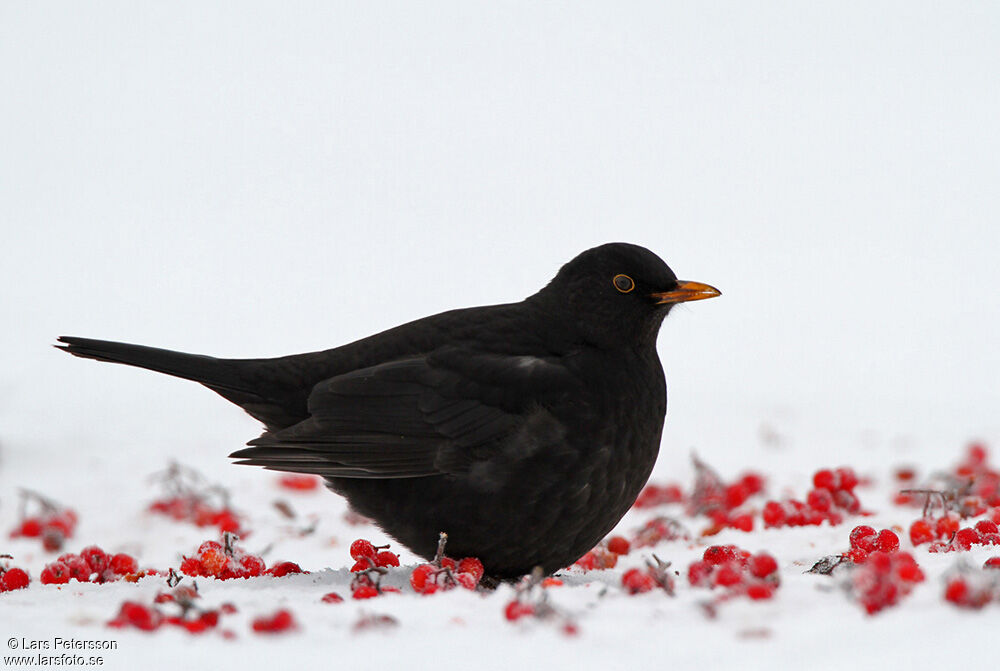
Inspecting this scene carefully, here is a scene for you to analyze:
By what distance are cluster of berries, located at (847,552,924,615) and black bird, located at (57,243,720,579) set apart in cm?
130

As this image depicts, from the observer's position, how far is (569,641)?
2.66 metres

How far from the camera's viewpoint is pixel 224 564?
13.8 ft

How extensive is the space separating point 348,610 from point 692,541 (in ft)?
8.81

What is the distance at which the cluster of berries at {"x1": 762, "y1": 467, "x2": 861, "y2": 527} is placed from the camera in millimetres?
Result: 5371

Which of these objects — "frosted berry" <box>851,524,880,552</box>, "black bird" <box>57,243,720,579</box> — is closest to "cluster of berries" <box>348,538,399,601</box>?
"black bird" <box>57,243,720,579</box>

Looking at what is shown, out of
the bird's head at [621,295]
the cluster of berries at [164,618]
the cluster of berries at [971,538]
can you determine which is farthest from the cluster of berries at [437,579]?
the cluster of berries at [971,538]

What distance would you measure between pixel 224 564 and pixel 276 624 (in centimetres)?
152

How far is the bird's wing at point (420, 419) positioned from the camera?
4.00 m

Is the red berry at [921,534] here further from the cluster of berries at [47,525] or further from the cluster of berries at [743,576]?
the cluster of berries at [47,525]

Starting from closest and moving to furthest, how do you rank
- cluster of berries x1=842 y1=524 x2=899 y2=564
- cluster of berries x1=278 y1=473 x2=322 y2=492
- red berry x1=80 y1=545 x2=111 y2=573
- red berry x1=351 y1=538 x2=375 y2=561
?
cluster of berries x1=842 y1=524 x2=899 y2=564 < red berry x1=351 y1=538 x2=375 y2=561 < red berry x1=80 y1=545 x2=111 y2=573 < cluster of berries x1=278 y1=473 x2=322 y2=492

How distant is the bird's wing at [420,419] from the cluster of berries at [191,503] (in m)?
2.01

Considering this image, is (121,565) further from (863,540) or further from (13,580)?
(863,540)

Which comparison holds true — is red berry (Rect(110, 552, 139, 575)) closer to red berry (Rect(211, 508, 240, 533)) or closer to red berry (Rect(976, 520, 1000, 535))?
red berry (Rect(211, 508, 240, 533))

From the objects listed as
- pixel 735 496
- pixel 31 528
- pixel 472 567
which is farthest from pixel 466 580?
pixel 31 528
